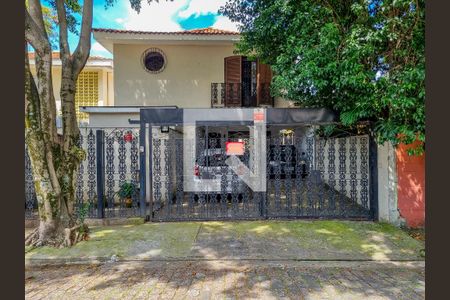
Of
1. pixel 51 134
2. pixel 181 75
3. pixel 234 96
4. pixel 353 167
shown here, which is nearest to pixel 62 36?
pixel 51 134

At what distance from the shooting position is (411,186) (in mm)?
5520

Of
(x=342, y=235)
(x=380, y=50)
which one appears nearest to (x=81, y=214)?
(x=342, y=235)

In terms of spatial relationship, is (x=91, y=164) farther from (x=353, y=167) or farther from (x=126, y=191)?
(x=353, y=167)

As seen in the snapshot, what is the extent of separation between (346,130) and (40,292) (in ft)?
23.2

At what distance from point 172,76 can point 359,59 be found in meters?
7.47

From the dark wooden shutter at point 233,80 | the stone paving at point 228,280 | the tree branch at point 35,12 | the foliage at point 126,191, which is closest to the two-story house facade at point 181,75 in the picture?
the dark wooden shutter at point 233,80

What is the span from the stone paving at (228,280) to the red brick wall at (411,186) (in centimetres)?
172

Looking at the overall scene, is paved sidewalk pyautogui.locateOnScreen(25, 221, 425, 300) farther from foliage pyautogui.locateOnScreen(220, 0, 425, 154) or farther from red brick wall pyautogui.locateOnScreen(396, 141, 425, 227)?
foliage pyautogui.locateOnScreen(220, 0, 425, 154)

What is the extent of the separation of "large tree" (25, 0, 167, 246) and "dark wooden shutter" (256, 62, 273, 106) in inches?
267

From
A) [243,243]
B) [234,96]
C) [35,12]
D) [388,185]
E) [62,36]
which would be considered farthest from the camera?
[234,96]

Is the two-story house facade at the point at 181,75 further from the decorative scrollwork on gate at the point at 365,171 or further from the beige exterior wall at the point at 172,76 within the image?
the decorative scrollwork on gate at the point at 365,171

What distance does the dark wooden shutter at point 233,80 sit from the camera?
34.3 feet

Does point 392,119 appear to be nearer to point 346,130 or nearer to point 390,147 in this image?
point 390,147

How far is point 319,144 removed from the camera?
682 cm
